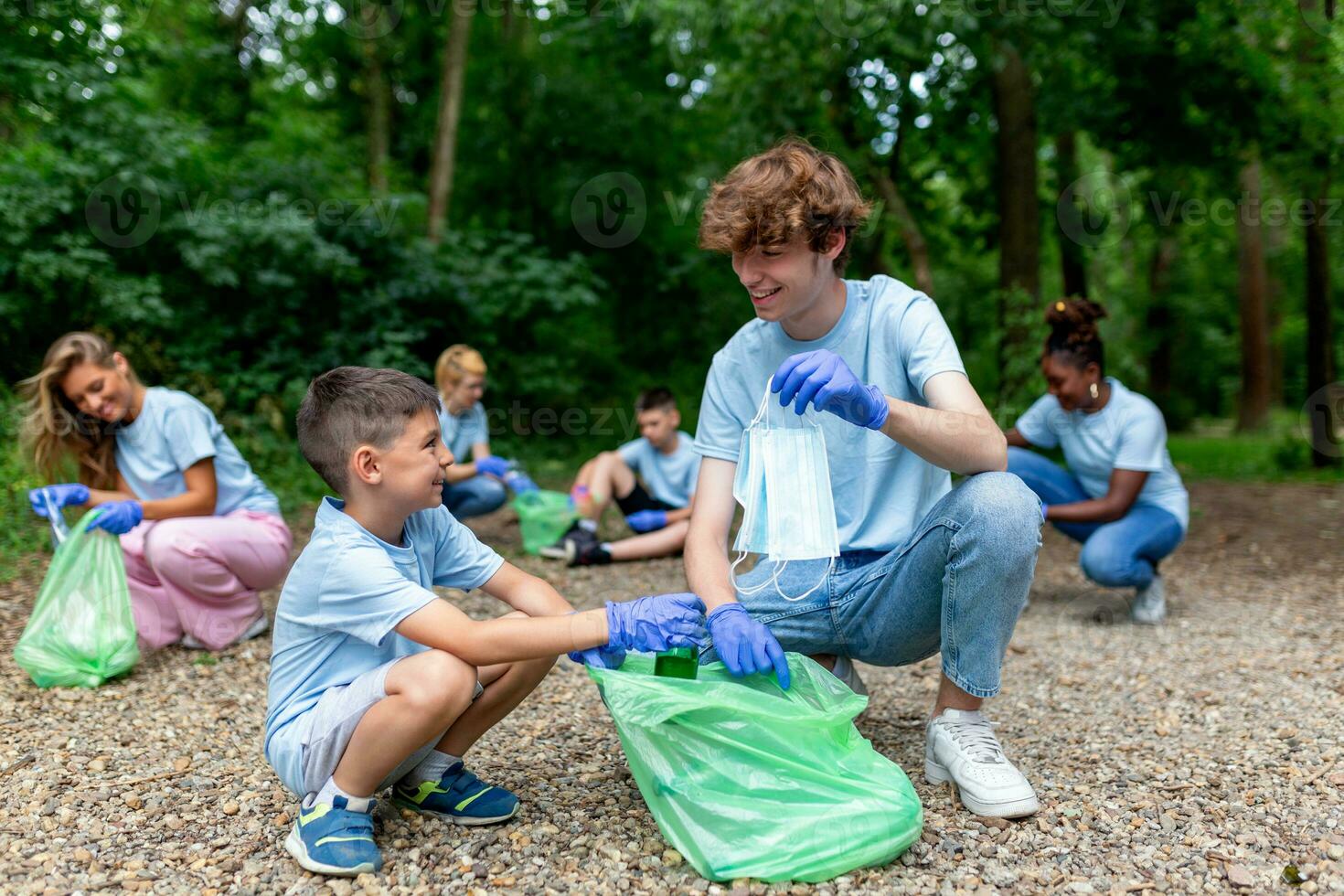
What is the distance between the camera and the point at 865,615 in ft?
7.37

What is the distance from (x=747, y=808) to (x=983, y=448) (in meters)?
0.83

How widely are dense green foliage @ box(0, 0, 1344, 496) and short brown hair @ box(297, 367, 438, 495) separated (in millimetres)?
4746

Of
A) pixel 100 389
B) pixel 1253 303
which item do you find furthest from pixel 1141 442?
pixel 1253 303

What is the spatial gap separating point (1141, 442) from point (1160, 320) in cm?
1301

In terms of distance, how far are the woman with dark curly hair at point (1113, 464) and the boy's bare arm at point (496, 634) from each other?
271 centimetres

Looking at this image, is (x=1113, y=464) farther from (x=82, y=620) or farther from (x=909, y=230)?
(x=909, y=230)

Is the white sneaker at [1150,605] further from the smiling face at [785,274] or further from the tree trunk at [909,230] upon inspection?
the tree trunk at [909,230]

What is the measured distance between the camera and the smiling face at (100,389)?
3236mm

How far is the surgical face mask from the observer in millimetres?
2074

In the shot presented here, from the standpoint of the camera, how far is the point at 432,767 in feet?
6.79

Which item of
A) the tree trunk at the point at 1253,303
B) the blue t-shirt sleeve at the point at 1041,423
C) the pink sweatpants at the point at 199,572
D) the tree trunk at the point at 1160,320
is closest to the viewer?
the pink sweatpants at the point at 199,572

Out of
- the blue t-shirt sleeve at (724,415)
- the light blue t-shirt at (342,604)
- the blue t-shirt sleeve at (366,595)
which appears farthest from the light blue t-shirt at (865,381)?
the blue t-shirt sleeve at (366,595)

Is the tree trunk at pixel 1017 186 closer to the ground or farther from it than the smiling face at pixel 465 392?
farther from it

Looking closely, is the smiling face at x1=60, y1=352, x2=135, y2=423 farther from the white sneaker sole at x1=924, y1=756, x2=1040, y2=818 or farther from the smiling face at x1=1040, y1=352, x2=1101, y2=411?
the smiling face at x1=1040, y1=352, x2=1101, y2=411
